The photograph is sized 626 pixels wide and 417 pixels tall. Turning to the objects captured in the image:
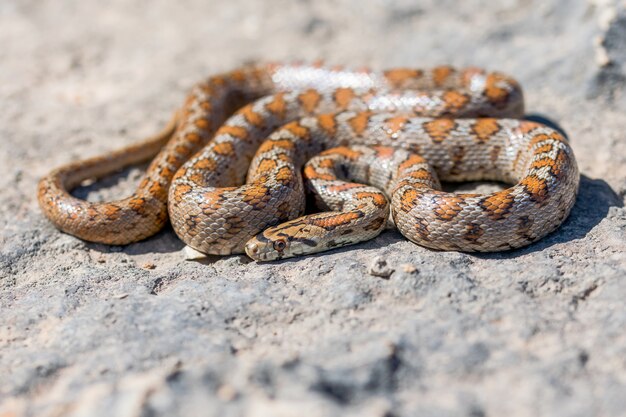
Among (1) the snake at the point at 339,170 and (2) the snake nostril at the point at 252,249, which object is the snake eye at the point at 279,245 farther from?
(2) the snake nostril at the point at 252,249

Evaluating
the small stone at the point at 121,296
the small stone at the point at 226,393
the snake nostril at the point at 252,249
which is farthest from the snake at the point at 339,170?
the small stone at the point at 226,393

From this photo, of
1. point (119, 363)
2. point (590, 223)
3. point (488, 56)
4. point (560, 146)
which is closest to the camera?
point (119, 363)

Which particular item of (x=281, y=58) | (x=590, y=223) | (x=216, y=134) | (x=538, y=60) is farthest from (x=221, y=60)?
(x=590, y=223)

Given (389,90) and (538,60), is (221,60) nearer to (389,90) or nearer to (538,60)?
(389,90)

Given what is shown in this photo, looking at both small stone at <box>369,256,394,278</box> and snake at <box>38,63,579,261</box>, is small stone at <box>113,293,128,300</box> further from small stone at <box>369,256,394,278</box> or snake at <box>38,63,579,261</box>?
small stone at <box>369,256,394,278</box>

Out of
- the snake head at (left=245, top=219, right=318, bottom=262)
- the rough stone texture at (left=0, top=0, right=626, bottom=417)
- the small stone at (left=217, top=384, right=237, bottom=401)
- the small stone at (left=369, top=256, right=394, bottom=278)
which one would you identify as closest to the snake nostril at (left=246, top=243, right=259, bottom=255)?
the snake head at (left=245, top=219, right=318, bottom=262)

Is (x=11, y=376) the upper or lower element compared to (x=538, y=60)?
lower
